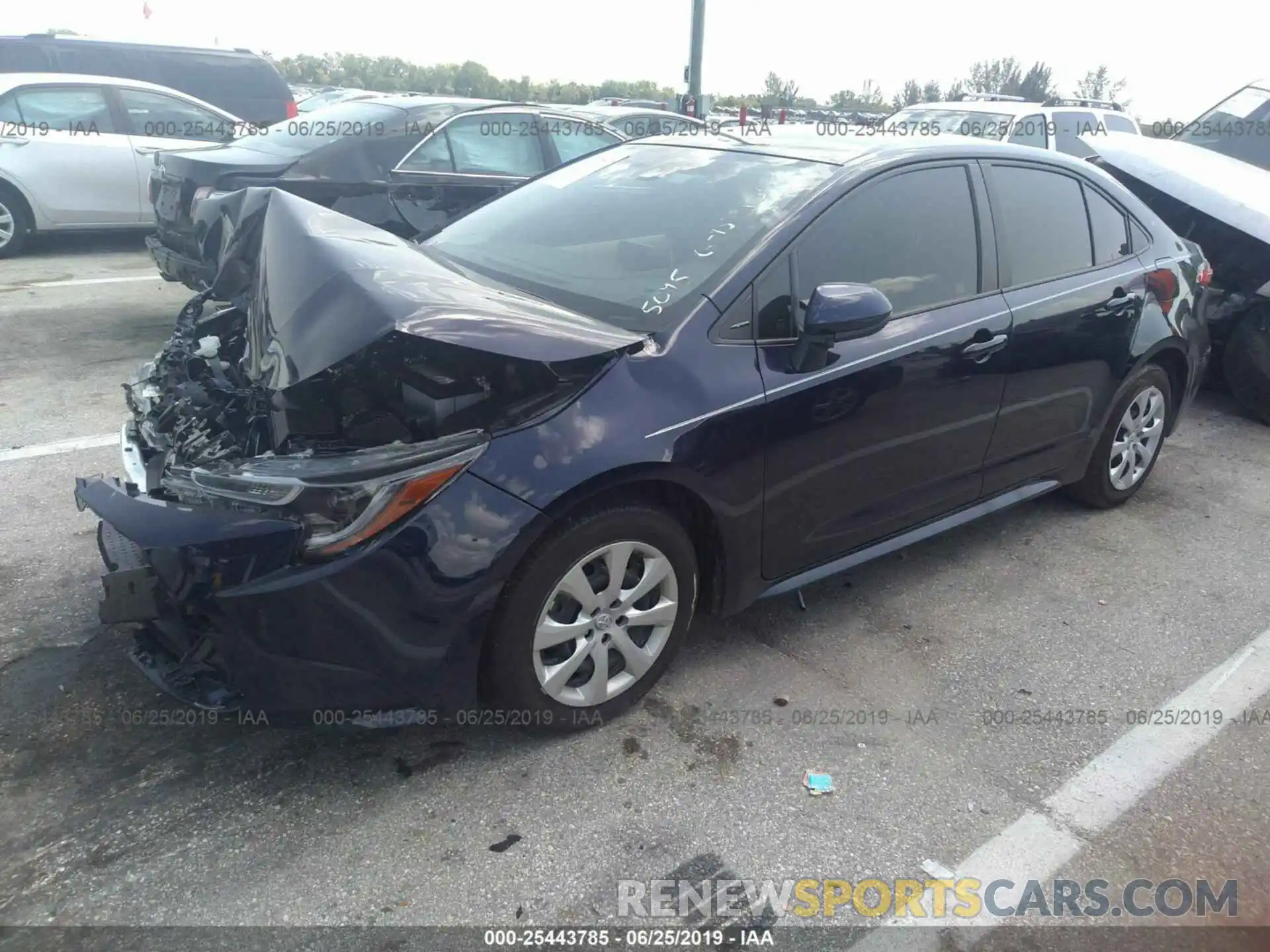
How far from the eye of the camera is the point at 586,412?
8.59ft

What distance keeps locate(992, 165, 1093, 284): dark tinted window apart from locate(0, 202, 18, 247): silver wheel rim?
8919mm

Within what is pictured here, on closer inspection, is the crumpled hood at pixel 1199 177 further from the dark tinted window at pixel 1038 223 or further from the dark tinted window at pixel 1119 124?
the dark tinted window at pixel 1119 124

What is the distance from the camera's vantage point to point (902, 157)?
349cm

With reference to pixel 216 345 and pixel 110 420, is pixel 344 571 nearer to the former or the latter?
pixel 216 345

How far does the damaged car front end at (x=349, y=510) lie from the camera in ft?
Result: 7.77

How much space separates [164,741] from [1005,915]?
2.29 meters

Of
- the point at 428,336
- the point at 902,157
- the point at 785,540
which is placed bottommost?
the point at 785,540

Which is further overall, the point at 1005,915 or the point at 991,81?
the point at 991,81

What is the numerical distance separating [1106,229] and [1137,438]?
1040 mm

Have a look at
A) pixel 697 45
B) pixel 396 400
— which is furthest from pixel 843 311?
pixel 697 45

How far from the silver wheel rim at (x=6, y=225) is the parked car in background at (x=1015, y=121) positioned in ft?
29.2

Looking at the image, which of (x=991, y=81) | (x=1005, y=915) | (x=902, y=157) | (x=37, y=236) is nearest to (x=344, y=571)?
(x=1005, y=915)

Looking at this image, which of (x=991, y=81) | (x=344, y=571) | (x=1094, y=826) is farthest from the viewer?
(x=991, y=81)

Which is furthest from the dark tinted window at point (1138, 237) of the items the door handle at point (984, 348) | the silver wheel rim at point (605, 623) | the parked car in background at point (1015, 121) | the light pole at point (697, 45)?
the light pole at point (697, 45)
